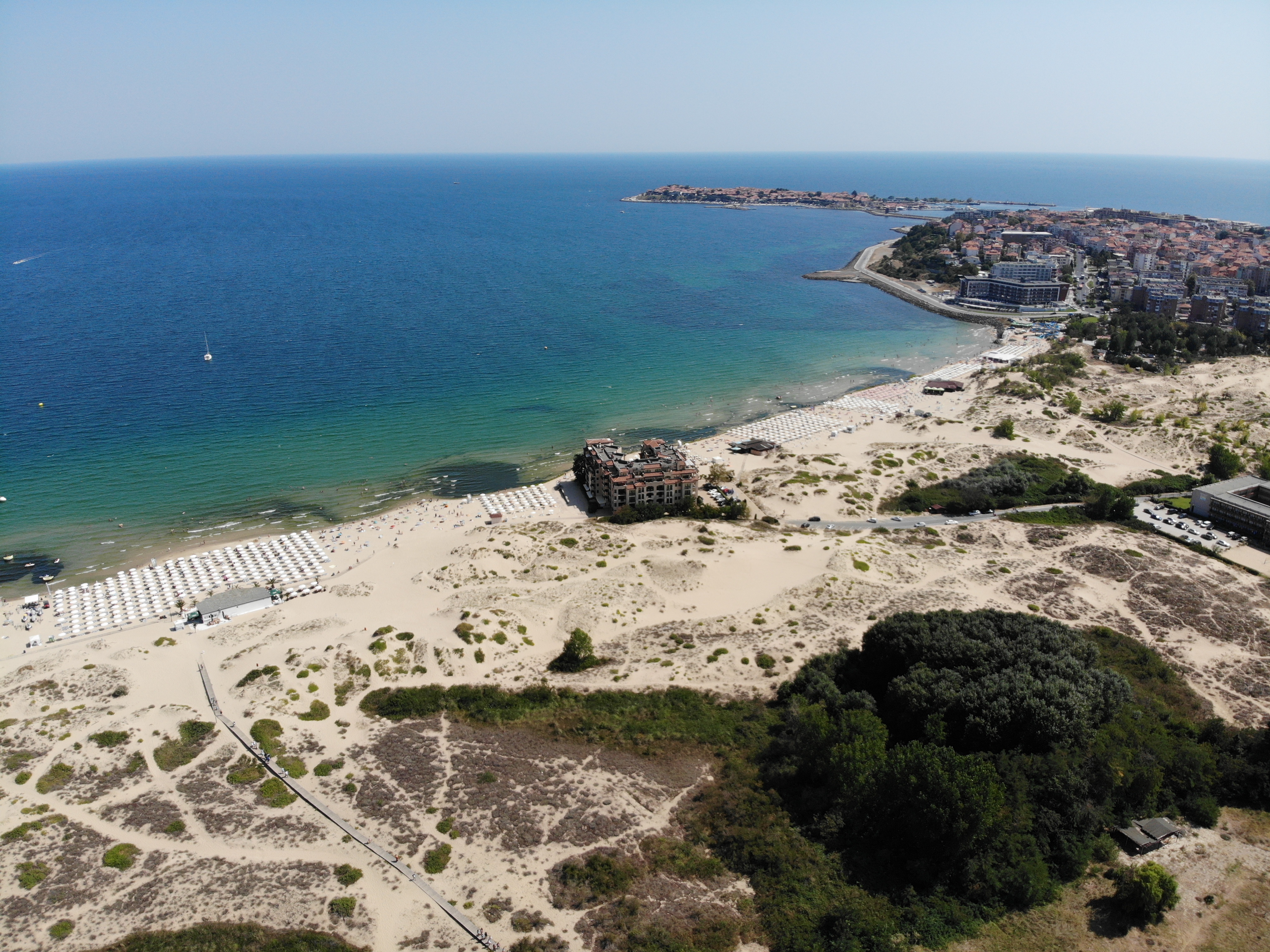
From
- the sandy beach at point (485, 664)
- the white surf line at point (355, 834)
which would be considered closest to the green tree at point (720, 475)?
the sandy beach at point (485, 664)

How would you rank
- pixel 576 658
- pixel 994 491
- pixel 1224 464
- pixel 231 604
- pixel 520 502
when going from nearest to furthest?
pixel 576 658, pixel 231 604, pixel 994 491, pixel 1224 464, pixel 520 502

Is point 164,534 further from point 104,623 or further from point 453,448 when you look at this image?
point 453,448

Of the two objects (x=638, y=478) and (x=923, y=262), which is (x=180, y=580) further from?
(x=923, y=262)

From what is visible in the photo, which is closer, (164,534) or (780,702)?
(780,702)

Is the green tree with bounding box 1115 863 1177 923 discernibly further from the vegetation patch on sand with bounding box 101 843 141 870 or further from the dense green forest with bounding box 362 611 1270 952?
the vegetation patch on sand with bounding box 101 843 141 870

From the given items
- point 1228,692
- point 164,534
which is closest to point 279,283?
point 164,534

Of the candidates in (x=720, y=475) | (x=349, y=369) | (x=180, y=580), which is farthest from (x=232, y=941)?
(x=349, y=369)

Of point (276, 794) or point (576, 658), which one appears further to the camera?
point (576, 658)
